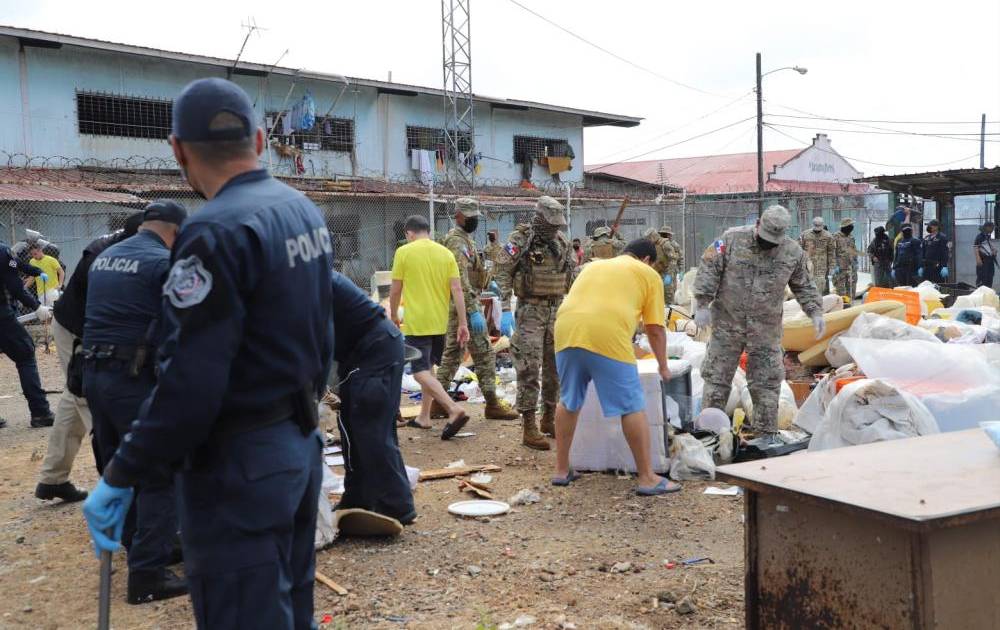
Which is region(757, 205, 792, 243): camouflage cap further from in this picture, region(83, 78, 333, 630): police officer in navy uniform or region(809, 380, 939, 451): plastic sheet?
region(83, 78, 333, 630): police officer in navy uniform

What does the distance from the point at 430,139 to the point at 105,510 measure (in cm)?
2198

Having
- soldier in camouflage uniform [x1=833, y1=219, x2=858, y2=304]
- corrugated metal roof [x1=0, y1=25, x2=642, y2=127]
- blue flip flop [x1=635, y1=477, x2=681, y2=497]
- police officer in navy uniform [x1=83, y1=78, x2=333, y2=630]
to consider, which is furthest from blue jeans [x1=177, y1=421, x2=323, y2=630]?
corrugated metal roof [x1=0, y1=25, x2=642, y2=127]

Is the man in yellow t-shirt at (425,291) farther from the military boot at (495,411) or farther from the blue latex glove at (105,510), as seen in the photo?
the blue latex glove at (105,510)

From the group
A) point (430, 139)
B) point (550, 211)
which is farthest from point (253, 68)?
point (550, 211)

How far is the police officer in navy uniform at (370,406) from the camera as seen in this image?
4.32m

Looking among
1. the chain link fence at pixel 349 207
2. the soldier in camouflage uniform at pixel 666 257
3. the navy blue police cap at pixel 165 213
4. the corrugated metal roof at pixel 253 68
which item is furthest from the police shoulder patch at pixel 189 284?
the corrugated metal roof at pixel 253 68

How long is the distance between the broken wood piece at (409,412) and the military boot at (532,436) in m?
1.31

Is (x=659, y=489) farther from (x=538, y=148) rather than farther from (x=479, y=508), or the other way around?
(x=538, y=148)

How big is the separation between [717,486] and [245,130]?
13.6 ft

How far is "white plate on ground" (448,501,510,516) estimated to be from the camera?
16.2ft

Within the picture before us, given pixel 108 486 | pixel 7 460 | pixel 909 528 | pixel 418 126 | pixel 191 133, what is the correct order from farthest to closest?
1. pixel 418 126
2. pixel 7 460
3. pixel 909 528
4. pixel 108 486
5. pixel 191 133

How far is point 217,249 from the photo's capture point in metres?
1.84

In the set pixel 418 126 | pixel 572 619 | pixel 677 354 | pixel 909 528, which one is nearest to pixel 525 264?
pixel 677 354

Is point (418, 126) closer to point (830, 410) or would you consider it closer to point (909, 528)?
point (830, 410)
